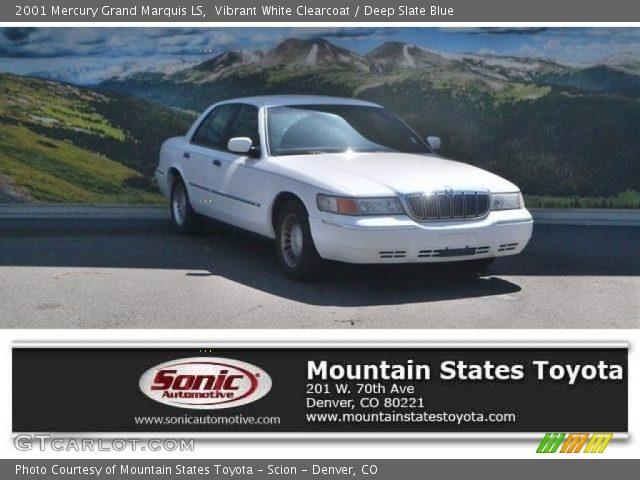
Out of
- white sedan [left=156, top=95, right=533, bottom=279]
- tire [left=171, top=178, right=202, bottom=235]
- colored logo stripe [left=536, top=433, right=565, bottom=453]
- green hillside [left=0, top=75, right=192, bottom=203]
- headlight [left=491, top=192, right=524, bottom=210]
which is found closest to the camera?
colored logo stripe [left=536, top=433, right=565, bottom=453]

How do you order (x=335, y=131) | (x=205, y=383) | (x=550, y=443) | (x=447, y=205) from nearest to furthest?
(x=550, y=443) → (x=205, y=383) → (x=447, y=205) → (x=335, y=131)

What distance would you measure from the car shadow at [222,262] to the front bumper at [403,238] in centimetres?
37

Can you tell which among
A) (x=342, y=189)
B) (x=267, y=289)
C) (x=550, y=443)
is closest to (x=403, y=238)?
(x=342, y=189)

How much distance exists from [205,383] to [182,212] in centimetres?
558

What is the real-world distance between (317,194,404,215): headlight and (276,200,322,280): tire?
408mm

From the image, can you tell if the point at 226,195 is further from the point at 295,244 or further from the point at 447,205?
the point at 447,205

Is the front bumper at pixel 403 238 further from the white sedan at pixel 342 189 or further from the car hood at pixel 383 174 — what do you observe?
the car hood at pixel 383 174

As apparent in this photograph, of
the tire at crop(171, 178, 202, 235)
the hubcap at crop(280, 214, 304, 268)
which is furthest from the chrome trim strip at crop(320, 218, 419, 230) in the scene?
the tire at crop(171, 178, 202, 235)

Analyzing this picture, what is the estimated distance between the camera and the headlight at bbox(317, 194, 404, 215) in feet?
29.9

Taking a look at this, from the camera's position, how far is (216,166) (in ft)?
36.4

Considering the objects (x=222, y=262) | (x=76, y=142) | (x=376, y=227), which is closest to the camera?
(x=376, y=227)

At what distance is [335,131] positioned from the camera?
418 inches

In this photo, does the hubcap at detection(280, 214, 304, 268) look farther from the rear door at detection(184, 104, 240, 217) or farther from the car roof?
the car roof

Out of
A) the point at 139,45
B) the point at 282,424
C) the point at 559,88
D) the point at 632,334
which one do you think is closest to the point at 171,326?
the point at 282,424
